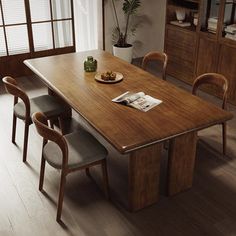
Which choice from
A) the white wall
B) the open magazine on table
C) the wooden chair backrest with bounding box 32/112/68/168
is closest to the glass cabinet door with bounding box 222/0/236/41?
the white wall

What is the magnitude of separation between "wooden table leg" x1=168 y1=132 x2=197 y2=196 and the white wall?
10.4 feet

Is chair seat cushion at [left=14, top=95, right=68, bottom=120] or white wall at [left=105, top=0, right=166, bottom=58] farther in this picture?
white wall at [left=105, top=0, right=166, bottom=58]

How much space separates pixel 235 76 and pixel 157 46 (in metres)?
2.09

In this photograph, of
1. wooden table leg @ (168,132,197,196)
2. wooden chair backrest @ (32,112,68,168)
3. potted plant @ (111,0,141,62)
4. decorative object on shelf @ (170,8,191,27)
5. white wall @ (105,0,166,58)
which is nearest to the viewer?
wooden chair backrest @ (32,112,68,168)

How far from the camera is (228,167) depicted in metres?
2.78

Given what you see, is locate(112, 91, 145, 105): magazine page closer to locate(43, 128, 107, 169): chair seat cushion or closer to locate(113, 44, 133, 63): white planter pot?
locate(43, 128, 107, 169): chair seat cushion

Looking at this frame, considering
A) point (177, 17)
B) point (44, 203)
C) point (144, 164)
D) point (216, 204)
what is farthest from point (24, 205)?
point (177, 17)

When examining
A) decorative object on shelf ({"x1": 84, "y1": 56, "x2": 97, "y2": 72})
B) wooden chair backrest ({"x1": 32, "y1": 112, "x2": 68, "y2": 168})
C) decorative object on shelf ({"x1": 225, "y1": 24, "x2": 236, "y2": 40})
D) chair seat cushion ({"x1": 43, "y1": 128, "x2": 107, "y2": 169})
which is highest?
decorative object on shelf ({"x1": 225, "y1": 24, "x2": 236, "y2": 40})

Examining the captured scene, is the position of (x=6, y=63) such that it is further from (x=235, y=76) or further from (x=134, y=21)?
(x=235, y=76)

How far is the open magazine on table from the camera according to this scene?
232cm

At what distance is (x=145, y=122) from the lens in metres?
2.11

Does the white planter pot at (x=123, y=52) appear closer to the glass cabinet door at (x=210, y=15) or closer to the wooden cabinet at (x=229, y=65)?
the glass cabinet door at (x=210, y=15)

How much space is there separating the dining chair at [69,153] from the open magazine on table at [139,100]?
→ 36cm

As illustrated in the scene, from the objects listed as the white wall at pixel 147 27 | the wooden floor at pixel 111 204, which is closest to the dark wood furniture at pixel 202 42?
the white wall at pixel 147 27
